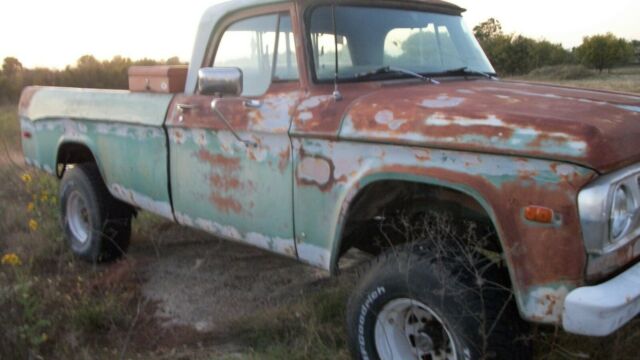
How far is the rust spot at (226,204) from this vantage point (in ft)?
11.4

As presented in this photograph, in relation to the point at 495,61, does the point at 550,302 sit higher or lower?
lower

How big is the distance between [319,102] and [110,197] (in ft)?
8.24

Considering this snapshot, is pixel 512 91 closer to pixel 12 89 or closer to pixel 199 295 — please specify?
pixel 199 295

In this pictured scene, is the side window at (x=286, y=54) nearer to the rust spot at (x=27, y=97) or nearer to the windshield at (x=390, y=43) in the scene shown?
the windshield at (x=390, y=43)

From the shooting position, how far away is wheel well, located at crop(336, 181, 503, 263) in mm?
2684

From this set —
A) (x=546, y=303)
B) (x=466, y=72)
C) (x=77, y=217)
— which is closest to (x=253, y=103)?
(x=466, y=72)

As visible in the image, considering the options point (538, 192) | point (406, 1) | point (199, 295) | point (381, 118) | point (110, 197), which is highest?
point (406, 1)

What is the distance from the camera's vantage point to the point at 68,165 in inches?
210

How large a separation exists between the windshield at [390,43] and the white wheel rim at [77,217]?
110 inches

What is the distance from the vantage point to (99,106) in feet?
14.8

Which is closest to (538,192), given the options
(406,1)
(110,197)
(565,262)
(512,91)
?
(565,262)

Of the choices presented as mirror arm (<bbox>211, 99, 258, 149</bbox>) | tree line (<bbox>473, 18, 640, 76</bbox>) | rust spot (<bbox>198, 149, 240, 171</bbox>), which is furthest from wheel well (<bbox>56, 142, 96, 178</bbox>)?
tree line (<bbox>473, 18, 640, 76</bbox>)

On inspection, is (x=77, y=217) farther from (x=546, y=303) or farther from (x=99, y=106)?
(x=546, y=303)

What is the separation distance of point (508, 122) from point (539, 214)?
0.36 m
